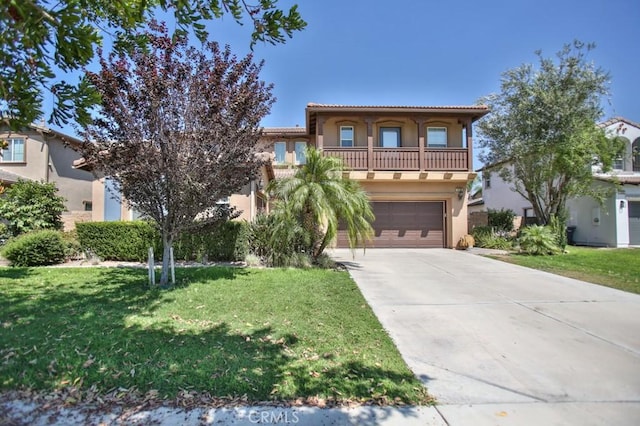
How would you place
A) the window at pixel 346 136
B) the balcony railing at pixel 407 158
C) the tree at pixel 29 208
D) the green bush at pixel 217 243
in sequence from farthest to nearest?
the window at pixel 346 136 < the balcony railing at pixel 407 158 < the tree at pixel 29 208 < the green bush at pixel 217 243

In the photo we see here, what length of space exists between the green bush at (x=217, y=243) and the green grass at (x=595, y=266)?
9750 mm

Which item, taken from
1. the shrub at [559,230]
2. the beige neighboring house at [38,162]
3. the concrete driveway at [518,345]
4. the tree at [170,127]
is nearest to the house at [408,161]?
the shrub at [559,230]

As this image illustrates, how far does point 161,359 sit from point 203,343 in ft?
1.97

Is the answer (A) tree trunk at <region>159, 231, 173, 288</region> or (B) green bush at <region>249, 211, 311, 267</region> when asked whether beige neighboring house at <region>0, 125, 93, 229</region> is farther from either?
(A) tree trunk at <region>159, 231, 173, 288</region>

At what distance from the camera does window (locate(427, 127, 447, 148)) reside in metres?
18.7

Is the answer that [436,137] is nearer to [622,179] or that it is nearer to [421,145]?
[421,145]

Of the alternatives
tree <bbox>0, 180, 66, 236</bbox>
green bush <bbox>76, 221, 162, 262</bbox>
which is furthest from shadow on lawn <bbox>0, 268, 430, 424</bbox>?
tree <bbox>0, 180, 66, 236</bbox>

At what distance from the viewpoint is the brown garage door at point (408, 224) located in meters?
18.3

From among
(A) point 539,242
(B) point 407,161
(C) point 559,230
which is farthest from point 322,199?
(C) point 559,230

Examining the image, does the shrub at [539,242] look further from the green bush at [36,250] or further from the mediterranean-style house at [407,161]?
the green bush at [36,250]

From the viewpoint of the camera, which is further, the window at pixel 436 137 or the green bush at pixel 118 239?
the window at pixel 436 137

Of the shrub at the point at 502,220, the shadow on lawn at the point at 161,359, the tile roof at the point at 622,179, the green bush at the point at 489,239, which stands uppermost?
the tile roof at the point at 622,179

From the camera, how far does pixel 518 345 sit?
4.75 metres

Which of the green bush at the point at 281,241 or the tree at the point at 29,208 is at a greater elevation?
the tree at the point at 29,208
